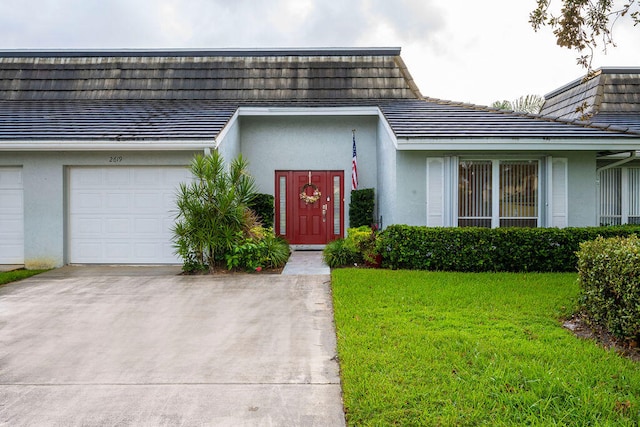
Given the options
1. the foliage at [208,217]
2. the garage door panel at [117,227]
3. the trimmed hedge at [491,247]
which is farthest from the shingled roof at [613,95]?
the garage door panel at [117,227]

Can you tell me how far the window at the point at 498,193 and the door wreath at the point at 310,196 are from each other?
13.5 feet

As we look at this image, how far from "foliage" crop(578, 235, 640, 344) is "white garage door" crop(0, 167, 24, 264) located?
11071mm

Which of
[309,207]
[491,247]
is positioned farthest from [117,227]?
[491,247]

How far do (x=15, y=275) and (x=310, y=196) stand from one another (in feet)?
23.2

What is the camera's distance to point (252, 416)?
11.0ft

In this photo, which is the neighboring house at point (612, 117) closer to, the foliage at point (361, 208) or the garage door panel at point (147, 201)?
the foliage at point (361, 208)

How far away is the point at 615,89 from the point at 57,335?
16347 mm

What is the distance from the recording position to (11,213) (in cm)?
1025

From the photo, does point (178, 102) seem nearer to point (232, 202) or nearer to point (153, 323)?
point (232, 202)

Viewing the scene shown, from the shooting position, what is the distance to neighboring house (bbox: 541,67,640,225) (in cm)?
1130

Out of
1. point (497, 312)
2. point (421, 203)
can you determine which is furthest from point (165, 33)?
point (497, 312)

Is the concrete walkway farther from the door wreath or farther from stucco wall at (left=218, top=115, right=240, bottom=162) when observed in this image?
stucco wall at (left=218, top=115, right=240, bottom=162)

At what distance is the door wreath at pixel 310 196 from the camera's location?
12609mm

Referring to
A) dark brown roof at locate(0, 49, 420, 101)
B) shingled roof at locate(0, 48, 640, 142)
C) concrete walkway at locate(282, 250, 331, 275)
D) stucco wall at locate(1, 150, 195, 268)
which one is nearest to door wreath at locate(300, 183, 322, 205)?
concrete walkway at locate(282, 250, 331, 275)
